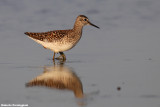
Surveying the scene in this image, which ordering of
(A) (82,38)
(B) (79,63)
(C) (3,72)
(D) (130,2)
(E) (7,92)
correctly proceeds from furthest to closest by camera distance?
(D) (130,2), (A) (82,38), (B) (79,63), (C) (3,72), (E) (7,92)

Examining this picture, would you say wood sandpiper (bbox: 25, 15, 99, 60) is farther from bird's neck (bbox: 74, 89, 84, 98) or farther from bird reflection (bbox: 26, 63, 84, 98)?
bird's neck (bbox: 74, 89, 84, 98)

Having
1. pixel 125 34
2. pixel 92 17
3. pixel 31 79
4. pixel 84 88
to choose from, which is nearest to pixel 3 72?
pixel 31 79

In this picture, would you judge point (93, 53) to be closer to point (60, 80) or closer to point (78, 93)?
point (60, 80)

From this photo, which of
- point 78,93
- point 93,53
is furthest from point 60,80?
point 93,53

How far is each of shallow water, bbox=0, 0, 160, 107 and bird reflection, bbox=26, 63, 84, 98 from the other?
0.15 meters

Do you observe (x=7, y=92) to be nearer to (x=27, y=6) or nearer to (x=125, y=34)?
(x=125, y=34)

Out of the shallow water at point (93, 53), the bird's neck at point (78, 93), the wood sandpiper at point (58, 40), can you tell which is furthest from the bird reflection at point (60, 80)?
the wood sandpiper at point (58, 40)

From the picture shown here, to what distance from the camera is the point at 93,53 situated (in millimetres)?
11891

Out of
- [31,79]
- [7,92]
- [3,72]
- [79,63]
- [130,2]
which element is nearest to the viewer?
[7,92]

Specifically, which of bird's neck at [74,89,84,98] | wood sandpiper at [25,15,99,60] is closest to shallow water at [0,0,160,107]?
bird's neck at [74,89,84,98]

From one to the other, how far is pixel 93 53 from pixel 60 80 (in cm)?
295

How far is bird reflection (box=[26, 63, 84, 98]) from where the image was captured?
854 centimetres

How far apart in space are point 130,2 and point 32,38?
20.3 ft

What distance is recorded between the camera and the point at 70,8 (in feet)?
53.8
